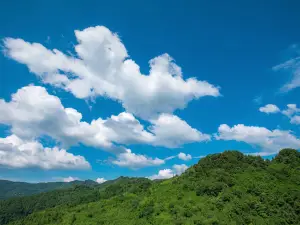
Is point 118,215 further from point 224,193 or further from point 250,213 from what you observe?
point 250,213

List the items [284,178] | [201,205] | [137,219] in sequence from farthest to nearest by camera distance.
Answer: [284,178] → [137,219] → [201,205]

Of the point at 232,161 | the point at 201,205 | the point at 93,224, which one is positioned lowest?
→ the point at 93,224

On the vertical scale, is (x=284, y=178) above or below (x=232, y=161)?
below

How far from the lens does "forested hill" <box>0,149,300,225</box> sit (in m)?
59.8

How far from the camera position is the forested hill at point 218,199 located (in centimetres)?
5975

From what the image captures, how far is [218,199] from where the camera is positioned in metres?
63.6

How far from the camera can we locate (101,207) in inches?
3406

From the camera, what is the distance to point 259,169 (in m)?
84.2

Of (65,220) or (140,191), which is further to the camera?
(140,191)

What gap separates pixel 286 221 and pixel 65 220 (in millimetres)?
62261

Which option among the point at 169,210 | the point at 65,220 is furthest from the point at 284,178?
the point at 65,220

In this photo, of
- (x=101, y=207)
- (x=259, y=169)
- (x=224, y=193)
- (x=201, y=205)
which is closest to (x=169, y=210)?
(x=201, y=205)

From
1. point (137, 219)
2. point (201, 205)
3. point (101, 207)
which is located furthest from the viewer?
point (101, 207)

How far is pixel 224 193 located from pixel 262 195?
32.0 ft
